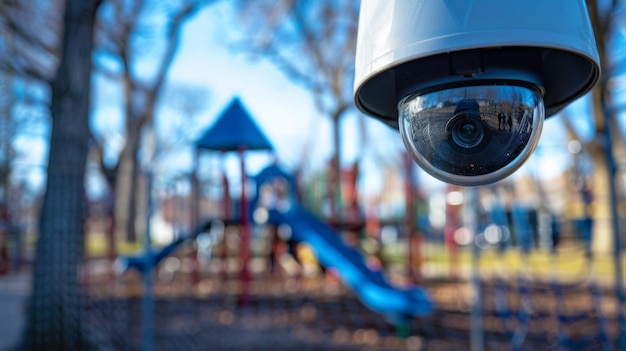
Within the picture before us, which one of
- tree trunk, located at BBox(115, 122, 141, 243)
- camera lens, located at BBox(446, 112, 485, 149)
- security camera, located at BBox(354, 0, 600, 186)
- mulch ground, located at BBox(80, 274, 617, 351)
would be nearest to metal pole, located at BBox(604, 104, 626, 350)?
mulch ground, located at BBox(80, 274, 617, 351)

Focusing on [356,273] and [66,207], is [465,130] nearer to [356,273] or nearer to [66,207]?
[66,207]

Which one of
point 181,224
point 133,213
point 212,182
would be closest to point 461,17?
point 212,182

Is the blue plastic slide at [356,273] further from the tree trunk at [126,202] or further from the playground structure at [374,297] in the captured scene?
the tree trunk at [126,202]

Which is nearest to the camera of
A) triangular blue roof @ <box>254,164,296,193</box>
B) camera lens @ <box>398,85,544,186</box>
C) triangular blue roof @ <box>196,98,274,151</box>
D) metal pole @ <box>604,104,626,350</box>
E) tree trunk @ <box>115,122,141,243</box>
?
camera lens @ <box>398,85,544,186</box>

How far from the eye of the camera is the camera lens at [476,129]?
83 centimetres

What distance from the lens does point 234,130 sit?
23.4 feet

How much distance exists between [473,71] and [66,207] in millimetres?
4452

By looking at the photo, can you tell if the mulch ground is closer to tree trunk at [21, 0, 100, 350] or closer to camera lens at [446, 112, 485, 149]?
tree trunk at [21, 0, 100, 350]

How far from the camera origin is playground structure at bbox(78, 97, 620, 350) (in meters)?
5.24

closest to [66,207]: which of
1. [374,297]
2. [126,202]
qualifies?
[374,297]

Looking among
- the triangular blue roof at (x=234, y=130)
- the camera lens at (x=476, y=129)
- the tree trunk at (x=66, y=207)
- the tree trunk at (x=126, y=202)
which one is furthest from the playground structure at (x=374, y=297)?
the tree trunk at (x=126, y=202)

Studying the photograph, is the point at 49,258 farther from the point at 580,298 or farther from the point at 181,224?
Answer: the point at 580,298

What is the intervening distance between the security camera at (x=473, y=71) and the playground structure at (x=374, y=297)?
10.4ft

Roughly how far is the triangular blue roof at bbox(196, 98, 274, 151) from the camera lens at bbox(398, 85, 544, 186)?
6.28 meters
